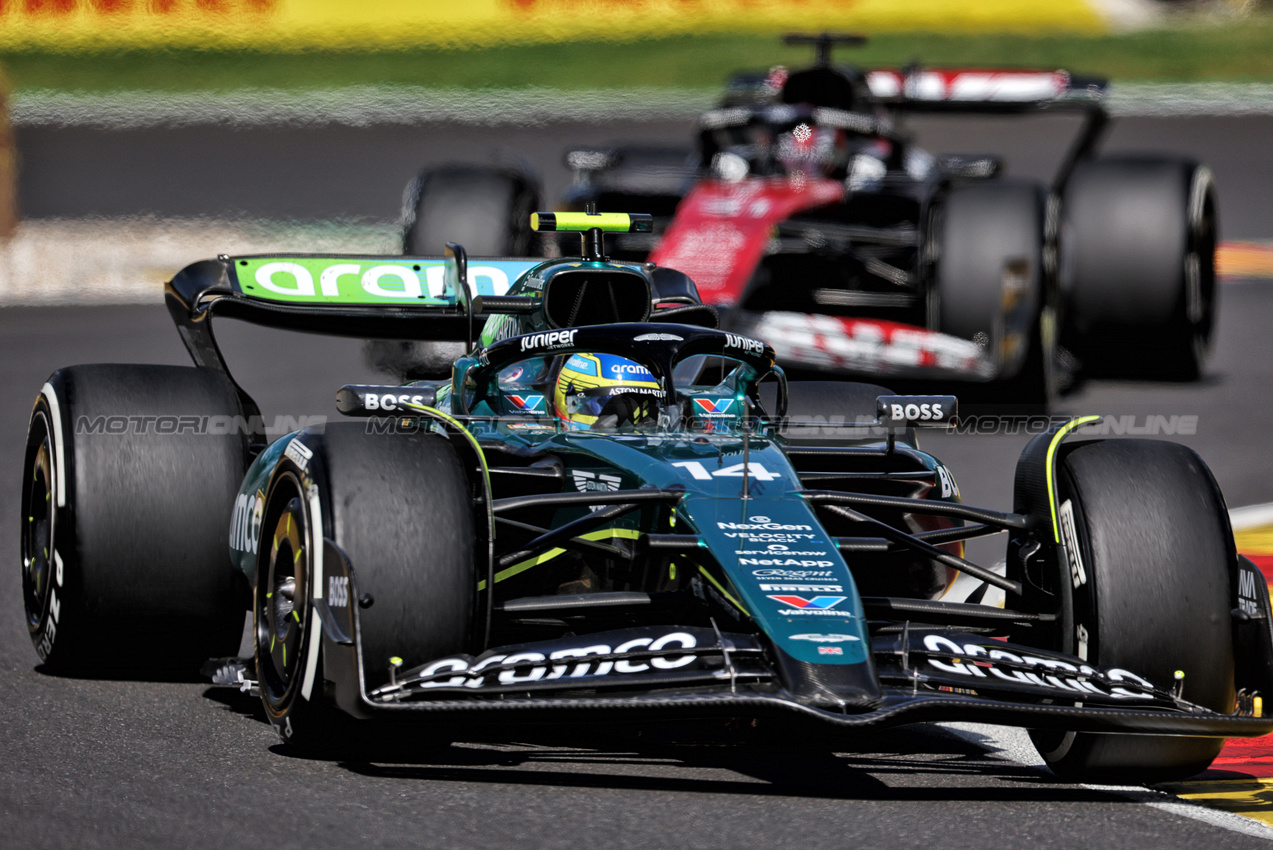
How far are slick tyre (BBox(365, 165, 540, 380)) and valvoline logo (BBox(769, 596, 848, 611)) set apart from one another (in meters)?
8.10

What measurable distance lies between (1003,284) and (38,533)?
6925mm

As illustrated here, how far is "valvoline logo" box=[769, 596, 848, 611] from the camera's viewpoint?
5578 millimetres

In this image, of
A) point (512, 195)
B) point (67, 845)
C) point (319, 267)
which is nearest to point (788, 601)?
point (67, 845)

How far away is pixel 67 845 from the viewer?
5.08 metres

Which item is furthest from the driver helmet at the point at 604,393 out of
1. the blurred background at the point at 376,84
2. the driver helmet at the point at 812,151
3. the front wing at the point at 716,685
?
the blurred background at the point at 376,84

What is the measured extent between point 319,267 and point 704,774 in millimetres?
3281

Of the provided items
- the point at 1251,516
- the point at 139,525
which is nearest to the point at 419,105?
the point at 1251,516

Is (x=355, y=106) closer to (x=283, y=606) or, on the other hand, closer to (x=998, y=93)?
(x=998, y=93)

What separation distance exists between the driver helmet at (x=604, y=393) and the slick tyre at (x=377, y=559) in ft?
3.55

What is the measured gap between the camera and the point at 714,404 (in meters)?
7.32

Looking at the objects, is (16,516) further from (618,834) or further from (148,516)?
(618,834)

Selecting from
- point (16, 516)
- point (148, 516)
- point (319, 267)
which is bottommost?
point (16, 516)

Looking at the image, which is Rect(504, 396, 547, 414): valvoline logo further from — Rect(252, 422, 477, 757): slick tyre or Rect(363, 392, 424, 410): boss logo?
Rect(252, 422, 477, 757): slick tyre

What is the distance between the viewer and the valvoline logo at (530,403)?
722 cm
